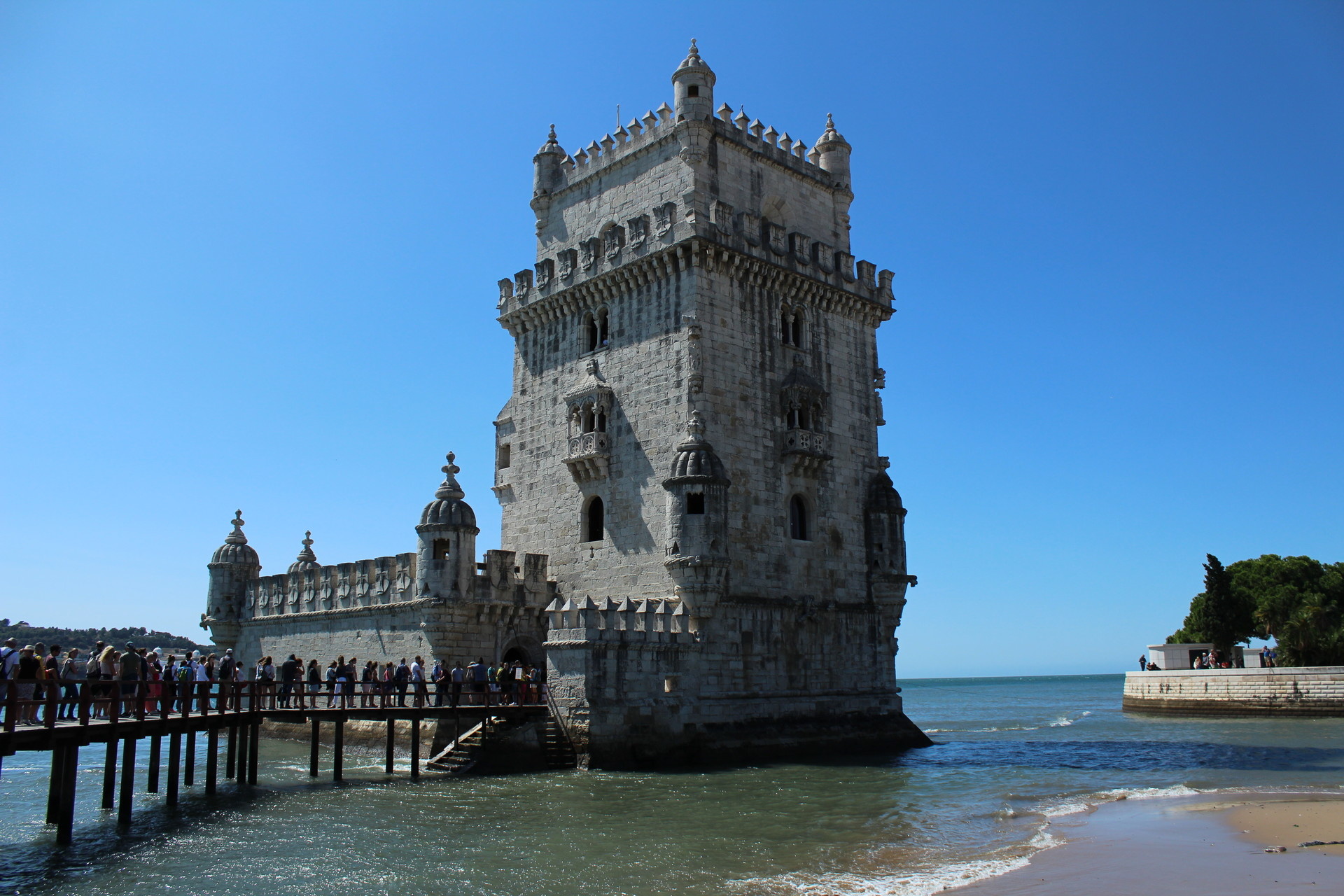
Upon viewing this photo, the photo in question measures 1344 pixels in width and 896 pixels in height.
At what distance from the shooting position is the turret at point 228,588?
4072cm

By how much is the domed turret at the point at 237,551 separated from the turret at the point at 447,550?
47.4 ft

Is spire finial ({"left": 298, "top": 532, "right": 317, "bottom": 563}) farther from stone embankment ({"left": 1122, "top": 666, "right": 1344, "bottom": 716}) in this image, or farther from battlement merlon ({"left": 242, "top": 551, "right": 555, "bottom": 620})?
stone embankment ({"left": 1122, "top": 666, "right": 1344, "bottom": 716})

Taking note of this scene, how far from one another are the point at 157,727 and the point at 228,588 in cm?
2257

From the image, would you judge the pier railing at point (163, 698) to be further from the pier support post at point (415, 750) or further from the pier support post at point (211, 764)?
the pier support post at point (211, 764)

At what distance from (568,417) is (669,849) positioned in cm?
1755

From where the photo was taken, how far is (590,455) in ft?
101

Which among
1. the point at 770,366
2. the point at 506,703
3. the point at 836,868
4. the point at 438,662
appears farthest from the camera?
the point at 770,366

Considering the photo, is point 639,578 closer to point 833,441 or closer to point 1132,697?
point 833,441

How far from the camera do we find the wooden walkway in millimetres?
16484

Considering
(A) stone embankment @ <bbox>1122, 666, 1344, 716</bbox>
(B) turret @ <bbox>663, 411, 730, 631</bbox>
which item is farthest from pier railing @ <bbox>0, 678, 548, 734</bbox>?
(A) stone embankment @ <bbox>1122, 666, 1344, 716</bbox>

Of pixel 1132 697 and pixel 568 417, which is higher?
pixel 568 417

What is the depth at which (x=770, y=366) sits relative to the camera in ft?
103

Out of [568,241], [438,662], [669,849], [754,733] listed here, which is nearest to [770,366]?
[568,241]

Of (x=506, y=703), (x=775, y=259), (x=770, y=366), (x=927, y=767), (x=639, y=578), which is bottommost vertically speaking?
(x=927, y=767)
